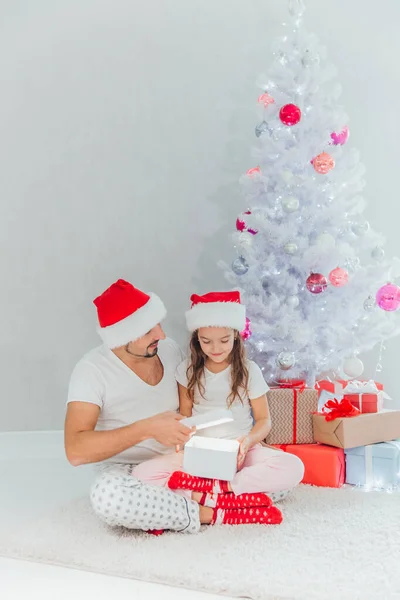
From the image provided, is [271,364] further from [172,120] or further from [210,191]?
[172,120]

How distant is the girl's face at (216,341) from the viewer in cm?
249

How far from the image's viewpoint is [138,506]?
205cm

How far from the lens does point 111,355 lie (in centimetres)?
238

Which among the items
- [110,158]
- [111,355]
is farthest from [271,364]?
[110,158]

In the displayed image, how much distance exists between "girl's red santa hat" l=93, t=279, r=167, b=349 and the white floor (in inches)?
26.8

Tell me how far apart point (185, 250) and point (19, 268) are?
2.86ft

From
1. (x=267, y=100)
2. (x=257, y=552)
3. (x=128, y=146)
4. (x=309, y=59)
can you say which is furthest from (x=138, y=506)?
(x=128, y=146)

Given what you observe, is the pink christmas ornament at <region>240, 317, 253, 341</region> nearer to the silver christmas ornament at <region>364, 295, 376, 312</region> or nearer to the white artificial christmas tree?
the white artificial christmas tree

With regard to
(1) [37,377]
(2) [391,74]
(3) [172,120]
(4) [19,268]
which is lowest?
(1) [37,377]

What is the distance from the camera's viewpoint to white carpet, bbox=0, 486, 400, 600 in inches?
66.6

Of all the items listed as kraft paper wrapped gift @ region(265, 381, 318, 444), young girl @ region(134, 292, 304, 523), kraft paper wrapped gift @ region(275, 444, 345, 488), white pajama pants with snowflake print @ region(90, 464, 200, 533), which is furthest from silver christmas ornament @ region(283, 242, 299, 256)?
white pajama pants with snowflake print @ region(90, 464, 200, 533)

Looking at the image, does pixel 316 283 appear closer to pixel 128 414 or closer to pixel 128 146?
pixel 128 414

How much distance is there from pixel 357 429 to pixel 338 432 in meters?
0.09

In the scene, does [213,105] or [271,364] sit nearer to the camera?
[271,364]
